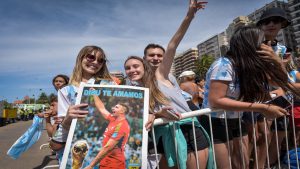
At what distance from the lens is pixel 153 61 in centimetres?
302

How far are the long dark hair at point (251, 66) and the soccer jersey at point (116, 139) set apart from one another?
1.02 m

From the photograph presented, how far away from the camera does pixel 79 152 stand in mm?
1638

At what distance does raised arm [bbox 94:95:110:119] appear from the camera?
5.63ft

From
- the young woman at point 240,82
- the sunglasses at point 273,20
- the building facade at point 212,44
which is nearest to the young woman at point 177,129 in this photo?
the young woman at point 240,82

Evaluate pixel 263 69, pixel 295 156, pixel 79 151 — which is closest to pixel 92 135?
pixel 79 151

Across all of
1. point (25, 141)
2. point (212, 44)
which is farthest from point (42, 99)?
point (25, 141)

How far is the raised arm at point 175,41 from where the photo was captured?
2275 millimetres

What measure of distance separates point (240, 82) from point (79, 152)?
4.43 ft

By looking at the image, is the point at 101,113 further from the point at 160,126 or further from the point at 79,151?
the point at 160,126

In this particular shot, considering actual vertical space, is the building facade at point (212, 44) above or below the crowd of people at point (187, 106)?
above

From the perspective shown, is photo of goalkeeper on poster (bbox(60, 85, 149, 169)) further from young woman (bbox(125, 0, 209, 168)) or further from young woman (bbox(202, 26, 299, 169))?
young woman (bbox(202, 26, 299, 169))

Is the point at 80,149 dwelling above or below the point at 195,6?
below

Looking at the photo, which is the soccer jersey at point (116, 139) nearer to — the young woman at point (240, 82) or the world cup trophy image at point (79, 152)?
the world cup trophy image at point (79, 152)

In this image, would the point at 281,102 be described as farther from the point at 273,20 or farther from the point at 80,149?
the point at 80,149
